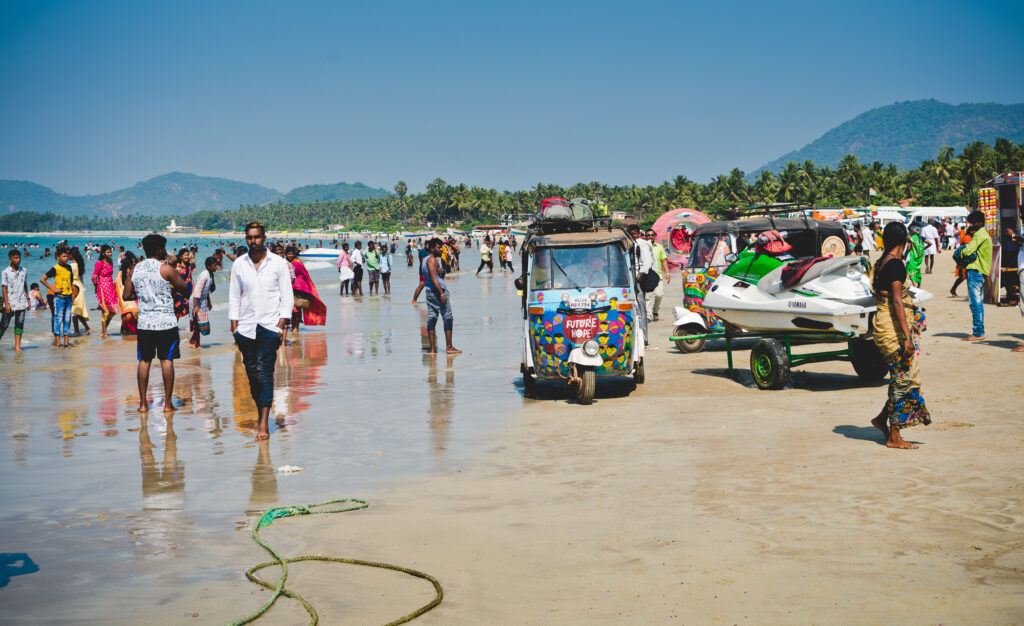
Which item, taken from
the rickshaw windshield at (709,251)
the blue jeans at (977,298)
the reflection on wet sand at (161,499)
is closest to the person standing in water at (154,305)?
the reflection on wet sand at (161,499)

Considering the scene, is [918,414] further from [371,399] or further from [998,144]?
[998,144]

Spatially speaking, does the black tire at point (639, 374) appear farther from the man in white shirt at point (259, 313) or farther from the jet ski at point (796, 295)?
the man in white shirt at point (259, 313)

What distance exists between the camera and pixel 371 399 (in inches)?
451

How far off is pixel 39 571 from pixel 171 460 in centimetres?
292

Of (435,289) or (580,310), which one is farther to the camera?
(435,289)

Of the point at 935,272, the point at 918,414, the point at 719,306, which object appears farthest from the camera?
the point at 935,272

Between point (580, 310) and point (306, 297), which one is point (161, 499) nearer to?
point (580, 310)

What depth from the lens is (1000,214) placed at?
18.3m

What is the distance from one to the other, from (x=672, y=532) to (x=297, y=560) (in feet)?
8.15

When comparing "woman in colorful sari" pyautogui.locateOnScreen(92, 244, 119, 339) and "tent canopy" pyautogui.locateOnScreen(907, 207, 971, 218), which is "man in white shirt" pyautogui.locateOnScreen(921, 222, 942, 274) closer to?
"woman in colorful sari" pyautogui.locateOnScreen(92, 244, 119, 339)

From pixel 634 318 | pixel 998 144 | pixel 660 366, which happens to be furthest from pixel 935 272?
pixel 998 144

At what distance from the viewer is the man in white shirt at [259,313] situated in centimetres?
906

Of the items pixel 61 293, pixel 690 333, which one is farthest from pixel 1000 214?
pixel 61 293

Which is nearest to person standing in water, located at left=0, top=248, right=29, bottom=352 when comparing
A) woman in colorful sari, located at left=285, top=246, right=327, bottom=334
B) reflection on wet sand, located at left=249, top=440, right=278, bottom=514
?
woman in colorful sari, located at left=285, top=246, right=327, bottom=334
